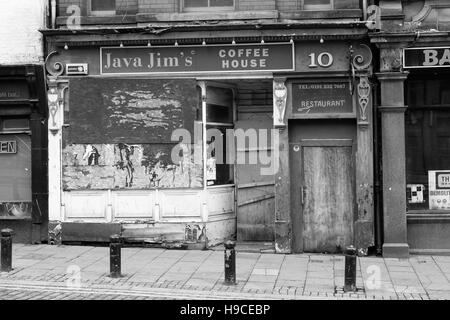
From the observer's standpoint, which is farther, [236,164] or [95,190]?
[236,164]

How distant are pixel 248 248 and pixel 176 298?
4.06 metres

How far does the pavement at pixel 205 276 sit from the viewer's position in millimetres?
8703

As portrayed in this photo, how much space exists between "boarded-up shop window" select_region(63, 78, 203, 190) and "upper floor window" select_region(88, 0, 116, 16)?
1486 millimetres

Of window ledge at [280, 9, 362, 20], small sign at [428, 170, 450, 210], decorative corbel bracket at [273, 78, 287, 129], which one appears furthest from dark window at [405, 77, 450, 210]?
decorative corbel bracket at [273, 78, 287, 129]

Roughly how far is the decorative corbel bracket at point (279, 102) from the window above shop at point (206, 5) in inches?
75.9

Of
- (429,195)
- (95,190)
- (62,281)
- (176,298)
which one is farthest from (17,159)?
(429,195)

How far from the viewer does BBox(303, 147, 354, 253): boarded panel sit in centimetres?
1206

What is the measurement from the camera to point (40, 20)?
495 inches

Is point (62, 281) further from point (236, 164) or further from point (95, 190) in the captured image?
point (236, 164)

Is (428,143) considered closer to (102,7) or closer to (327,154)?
(327,154)

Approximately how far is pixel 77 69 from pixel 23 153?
2.26 m

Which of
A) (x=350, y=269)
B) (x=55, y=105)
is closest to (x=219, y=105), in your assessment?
(x=55, y=105)

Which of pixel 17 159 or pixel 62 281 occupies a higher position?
pixel 17 159

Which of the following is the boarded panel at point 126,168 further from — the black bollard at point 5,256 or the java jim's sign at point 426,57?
the java jim's sign at point 426,57
